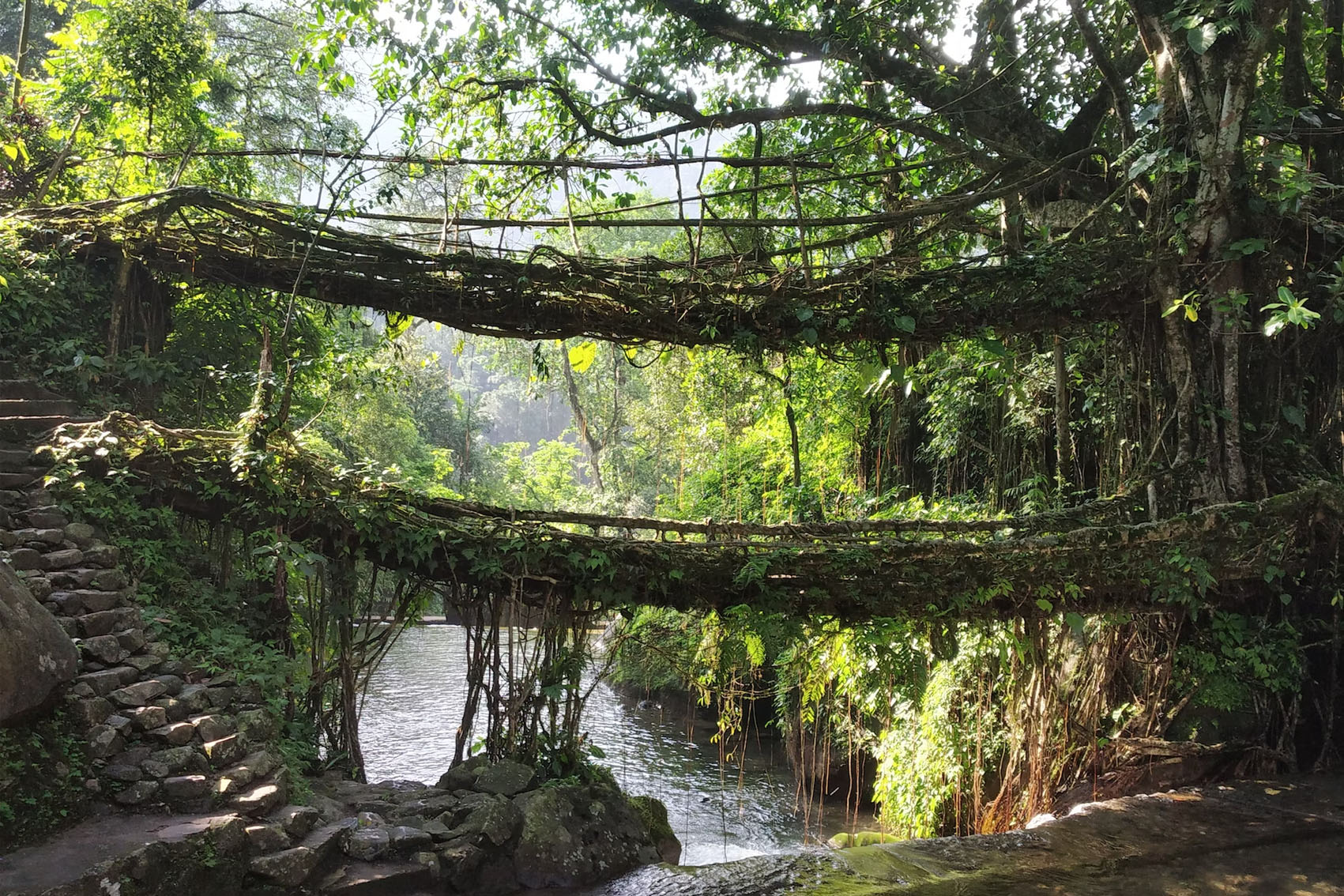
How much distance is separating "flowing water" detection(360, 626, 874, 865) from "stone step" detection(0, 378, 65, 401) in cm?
412

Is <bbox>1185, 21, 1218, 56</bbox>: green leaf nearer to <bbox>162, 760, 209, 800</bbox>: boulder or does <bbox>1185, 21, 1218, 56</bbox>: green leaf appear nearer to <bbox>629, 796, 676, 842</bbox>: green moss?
<bbox>629, 796, 676, 842</bbox>: green moss

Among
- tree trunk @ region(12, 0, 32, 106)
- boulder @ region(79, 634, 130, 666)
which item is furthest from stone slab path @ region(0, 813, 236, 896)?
tree trunk @ region(12, 0, 32, 106)

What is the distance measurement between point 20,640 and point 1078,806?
598cm

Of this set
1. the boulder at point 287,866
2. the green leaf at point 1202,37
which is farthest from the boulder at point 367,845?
the green leaf at point 1202,37

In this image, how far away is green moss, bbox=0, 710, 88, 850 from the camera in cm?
321

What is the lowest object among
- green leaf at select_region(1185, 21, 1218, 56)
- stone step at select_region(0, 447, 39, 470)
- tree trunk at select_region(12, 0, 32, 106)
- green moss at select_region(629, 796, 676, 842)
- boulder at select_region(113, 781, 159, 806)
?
green moss at select_region(629, 796, 676, 842)

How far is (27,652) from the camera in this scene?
3.54m

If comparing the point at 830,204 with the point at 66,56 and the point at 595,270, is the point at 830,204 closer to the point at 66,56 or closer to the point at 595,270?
the point at 595,270

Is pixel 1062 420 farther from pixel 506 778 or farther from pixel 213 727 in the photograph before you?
pixel 213 727

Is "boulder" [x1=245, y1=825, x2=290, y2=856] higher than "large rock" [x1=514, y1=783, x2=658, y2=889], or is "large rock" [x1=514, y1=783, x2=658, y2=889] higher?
"boulder" [x1=245, y1=825, x2=290, y2=856]

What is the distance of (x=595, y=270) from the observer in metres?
5.24

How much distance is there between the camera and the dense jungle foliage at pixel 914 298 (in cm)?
509

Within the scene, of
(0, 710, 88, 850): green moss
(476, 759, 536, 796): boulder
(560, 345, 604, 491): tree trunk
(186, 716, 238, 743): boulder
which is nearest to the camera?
(0, 710, 88, 850): green moss

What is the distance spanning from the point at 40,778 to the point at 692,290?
429 centimetres
